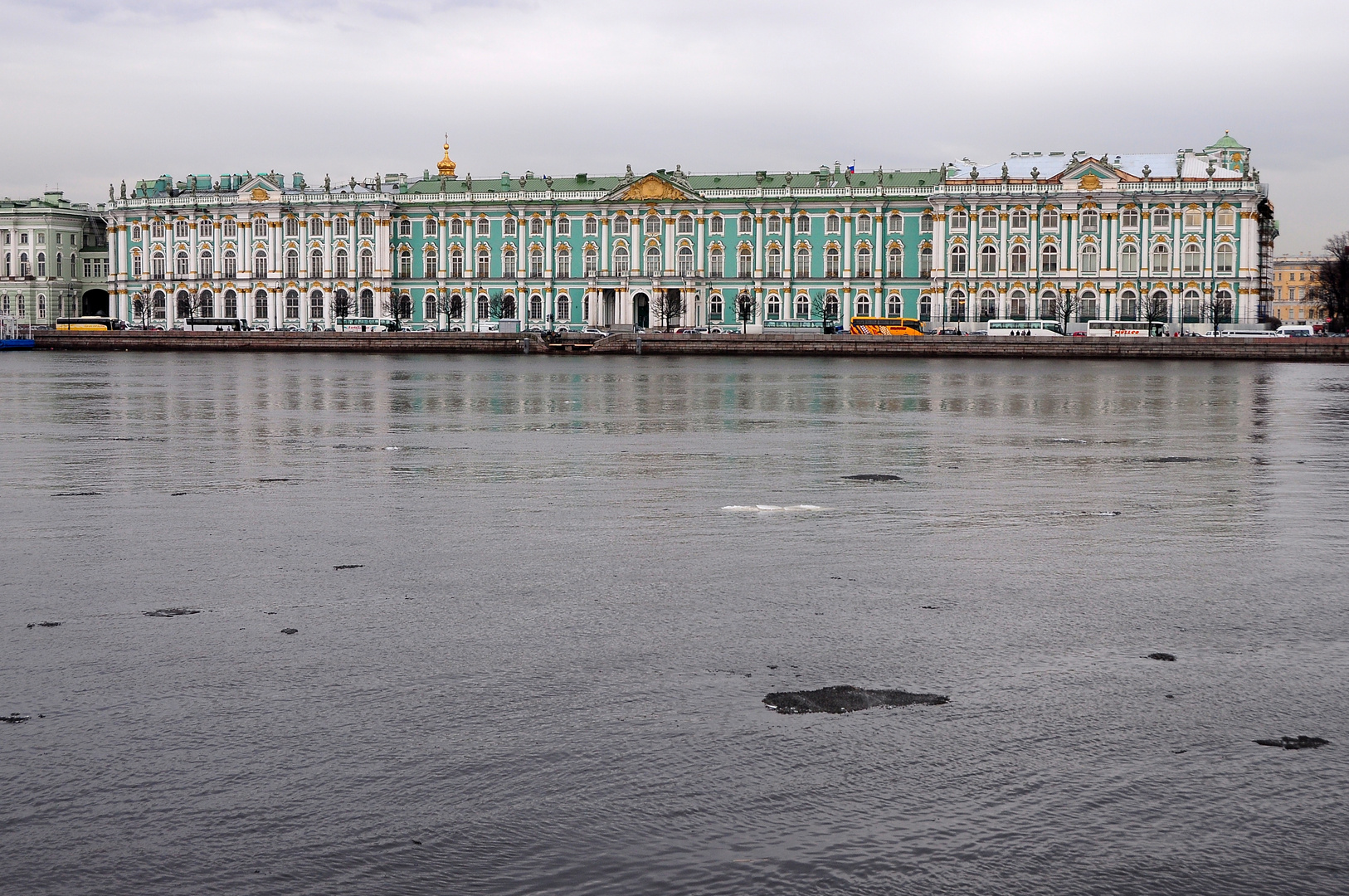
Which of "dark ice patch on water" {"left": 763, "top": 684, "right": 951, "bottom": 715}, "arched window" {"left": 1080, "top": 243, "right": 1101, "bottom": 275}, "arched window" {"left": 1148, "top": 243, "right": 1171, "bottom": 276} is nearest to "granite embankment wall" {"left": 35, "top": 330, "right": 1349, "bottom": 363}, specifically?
"arched window" {"left": 1148, "top": 243, "right": 1171, "bottom": 276}

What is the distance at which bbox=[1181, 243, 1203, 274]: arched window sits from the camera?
3952 inches

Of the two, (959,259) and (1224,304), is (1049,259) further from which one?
(1224,304)

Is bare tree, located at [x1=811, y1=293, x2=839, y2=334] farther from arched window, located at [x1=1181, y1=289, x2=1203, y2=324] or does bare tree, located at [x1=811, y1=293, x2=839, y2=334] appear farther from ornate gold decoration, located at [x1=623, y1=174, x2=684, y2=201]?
arched window, located at [x1=1181, y1=289, x2=1203, y2=324]

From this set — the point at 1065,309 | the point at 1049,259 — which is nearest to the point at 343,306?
the point at 1049,259

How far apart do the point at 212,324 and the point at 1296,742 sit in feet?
382

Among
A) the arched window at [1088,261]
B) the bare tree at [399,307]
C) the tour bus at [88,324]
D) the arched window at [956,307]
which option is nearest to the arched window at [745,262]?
the arched window at [956,307]

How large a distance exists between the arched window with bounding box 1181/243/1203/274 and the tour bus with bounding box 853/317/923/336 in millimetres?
17894

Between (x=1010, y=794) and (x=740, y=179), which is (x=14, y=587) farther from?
(x=740, y=179)

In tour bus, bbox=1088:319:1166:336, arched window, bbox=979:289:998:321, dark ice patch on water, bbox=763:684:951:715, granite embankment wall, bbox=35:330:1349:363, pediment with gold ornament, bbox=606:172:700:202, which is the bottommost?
dark ice patch on water, bbox=763:684:951:715

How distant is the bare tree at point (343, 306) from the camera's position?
11312 centimetres

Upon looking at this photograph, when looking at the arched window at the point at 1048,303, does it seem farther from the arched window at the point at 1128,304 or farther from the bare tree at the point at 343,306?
the bare tree at the point at 343,306

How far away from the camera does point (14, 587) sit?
8289 mm

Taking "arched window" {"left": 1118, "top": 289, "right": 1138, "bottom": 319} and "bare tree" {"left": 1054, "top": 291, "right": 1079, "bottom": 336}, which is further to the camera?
"arched window" {"left": 1118, "top": 289, "right": 1138, "bottom": 319}

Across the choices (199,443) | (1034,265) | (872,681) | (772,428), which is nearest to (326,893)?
(872,681)
